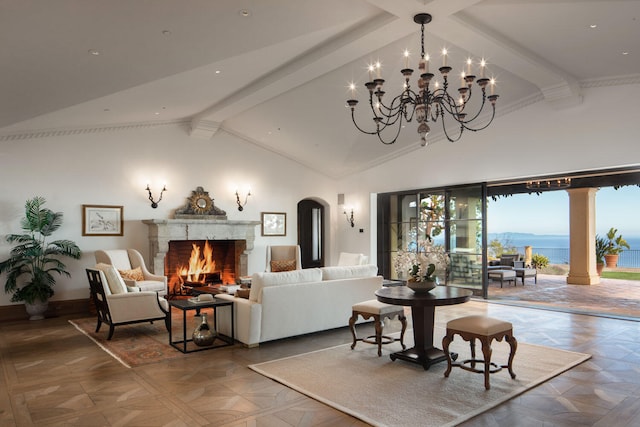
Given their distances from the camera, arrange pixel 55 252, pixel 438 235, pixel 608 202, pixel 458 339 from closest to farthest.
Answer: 1. pixel 458 339
2. pixel 55 252
3. pixel 438 235
4. pixel 608 202

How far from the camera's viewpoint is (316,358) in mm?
5012

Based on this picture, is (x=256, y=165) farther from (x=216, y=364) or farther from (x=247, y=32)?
(x=216, y=364)

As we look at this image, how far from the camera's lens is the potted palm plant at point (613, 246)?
14094 millimetres

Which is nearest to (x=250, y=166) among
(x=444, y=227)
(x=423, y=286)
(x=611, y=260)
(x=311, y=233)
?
(x=311, y=233)

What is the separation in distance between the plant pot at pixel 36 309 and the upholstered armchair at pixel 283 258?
14.1 ft


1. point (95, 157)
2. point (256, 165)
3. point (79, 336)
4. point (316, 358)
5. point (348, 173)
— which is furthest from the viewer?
point (348, 173)

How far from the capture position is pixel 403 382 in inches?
167

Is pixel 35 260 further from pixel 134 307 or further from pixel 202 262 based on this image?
pixel 202 262

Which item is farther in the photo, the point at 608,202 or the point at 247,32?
the point at 608,202

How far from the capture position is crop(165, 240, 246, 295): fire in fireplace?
32.6 feet

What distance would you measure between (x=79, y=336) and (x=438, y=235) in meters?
6.92

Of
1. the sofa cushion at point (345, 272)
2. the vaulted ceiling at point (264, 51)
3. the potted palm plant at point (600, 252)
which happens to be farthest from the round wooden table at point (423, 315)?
the potted palm plant at point (600, 252)

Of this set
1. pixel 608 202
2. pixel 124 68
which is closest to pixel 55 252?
pixel 124 68

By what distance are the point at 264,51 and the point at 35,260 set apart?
210 inches
